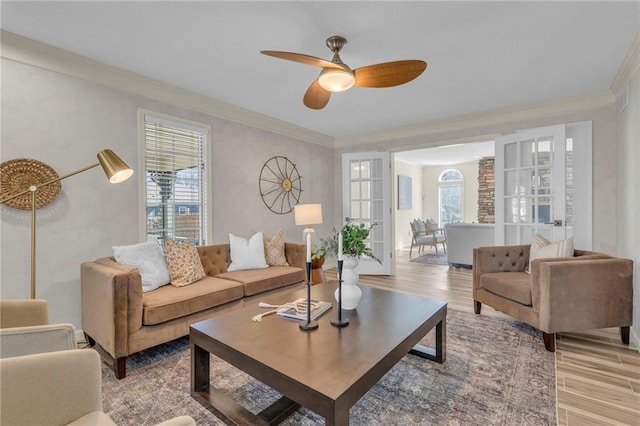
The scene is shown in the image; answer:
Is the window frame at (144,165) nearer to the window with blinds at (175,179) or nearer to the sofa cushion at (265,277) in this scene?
the window with blinds at (175,179)

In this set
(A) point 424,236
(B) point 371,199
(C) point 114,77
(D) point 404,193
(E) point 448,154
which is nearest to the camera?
(C) point 114,77

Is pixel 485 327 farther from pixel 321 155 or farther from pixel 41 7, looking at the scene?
pixel 41 7

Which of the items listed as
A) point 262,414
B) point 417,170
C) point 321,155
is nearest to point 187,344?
point 262,414

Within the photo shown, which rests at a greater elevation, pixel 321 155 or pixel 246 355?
pixel 321 155

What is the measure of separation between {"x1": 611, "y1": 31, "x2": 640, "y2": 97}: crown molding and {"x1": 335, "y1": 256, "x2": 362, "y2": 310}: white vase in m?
2.81

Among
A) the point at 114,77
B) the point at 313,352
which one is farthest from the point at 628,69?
the point at 114,77

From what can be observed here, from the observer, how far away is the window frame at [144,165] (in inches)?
121

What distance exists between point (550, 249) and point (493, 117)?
207 centimetres

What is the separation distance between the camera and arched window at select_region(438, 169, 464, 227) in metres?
9.23

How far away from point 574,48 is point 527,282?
2.02 m

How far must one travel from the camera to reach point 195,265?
2.88 m

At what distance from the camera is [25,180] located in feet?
7.82

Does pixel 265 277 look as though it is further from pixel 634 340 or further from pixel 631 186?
pixel 631 186

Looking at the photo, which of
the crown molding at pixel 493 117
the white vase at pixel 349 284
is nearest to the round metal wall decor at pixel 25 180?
the white vase at pixel 349 284
